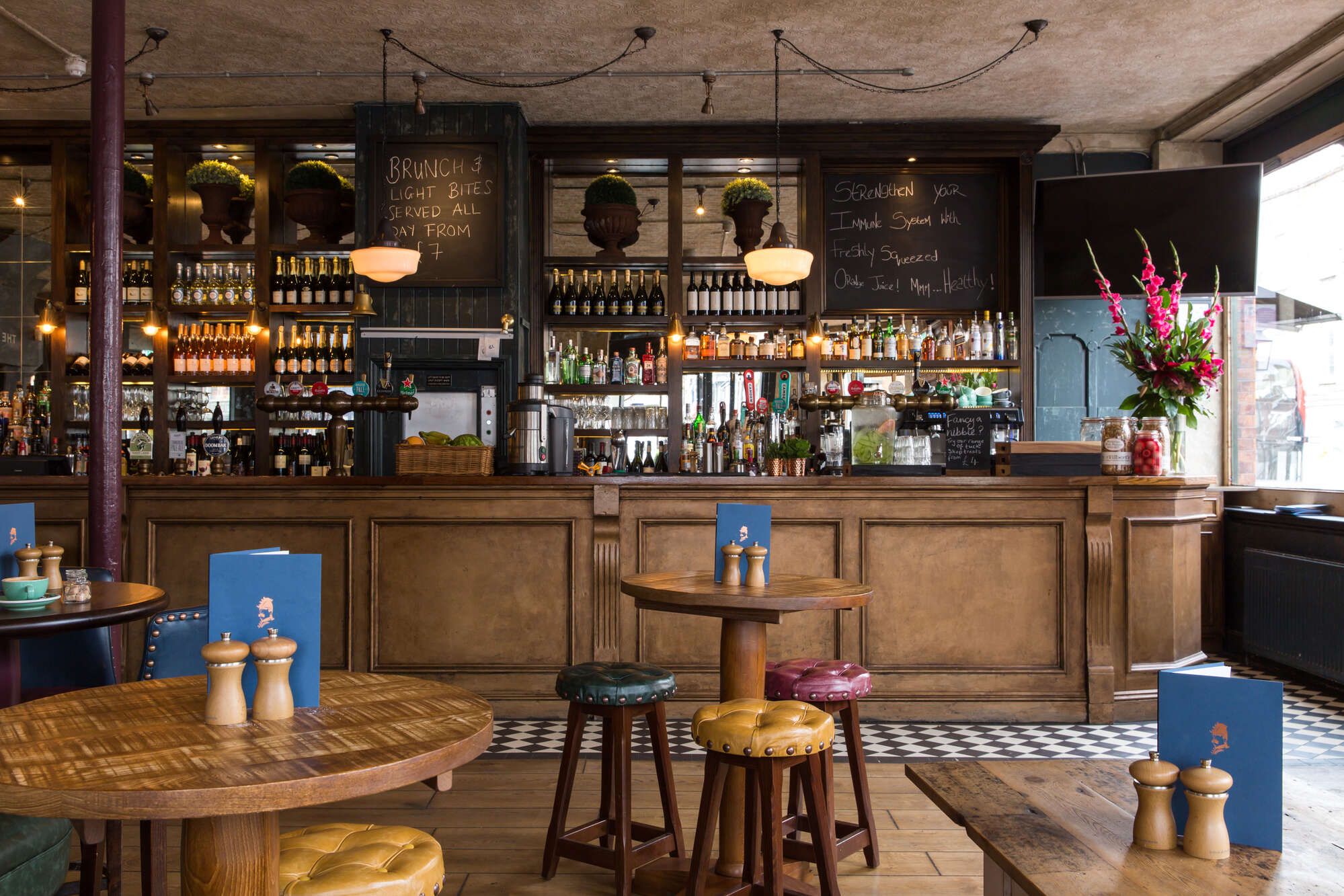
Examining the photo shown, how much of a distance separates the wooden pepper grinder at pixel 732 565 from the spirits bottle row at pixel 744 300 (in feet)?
14.5

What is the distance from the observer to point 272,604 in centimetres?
166

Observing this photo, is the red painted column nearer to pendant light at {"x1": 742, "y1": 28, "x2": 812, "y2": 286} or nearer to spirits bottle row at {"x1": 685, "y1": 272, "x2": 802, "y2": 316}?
pendant light at {"x1": 742, "y1": 28, "x2": 812, "y2": 286}

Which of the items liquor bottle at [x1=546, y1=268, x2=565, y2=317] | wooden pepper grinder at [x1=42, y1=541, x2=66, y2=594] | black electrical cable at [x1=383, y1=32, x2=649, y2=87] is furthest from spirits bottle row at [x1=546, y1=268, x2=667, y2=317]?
wooden pepper grinder at [x1=42, y1=541, x2=66, y2=594]

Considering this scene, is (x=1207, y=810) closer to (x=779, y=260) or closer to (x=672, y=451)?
(x=779, y=260)

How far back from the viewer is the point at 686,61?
6055 millimetres

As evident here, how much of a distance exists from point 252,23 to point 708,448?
3.68 meters

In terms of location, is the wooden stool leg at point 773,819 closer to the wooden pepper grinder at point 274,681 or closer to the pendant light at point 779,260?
the wooden pepper grinder at point 274,681

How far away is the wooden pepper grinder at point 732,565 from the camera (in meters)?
2.91

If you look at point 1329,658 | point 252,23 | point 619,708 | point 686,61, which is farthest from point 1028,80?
point 619,708

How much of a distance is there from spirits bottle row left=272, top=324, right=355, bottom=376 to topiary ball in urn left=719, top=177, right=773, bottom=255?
280 centimetres

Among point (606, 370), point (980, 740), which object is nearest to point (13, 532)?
point (980, 740)

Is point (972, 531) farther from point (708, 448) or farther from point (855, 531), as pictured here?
point (708, 448)

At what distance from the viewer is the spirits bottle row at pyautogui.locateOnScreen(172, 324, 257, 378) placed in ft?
23.0

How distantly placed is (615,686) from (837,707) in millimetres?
713
